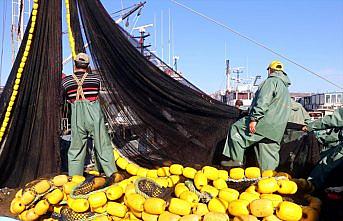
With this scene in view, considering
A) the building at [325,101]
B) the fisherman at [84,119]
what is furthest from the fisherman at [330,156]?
the building at [325,101]

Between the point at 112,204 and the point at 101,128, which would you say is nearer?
the point at 112,204

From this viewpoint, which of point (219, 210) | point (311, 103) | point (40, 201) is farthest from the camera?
point (311, 103)

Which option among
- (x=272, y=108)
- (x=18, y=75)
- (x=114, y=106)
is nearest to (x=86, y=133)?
(x=114, y=106)

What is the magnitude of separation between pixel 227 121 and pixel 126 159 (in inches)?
55.2

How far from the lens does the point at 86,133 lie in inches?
169

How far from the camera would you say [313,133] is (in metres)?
4.50

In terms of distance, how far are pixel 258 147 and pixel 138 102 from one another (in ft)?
5.07

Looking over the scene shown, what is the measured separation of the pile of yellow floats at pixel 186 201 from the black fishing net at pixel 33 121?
0.72 m

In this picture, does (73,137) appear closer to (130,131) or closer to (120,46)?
(130,131)

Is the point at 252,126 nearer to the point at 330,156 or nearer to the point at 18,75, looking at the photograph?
the point at 330,156

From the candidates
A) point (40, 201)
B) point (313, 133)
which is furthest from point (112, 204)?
point (313, 133)

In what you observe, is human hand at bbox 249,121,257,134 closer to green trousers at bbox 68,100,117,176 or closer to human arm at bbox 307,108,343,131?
human arm at bbox 307,108,343,131

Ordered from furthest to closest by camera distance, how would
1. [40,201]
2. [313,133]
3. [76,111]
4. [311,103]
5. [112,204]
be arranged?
[311,103]
[313,133]
[76,111]
[40,201]
[112,204]

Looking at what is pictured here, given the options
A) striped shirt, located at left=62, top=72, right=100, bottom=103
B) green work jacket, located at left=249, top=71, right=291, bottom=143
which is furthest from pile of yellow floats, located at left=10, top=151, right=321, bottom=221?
striped shirt, located at left=62, top=72, right=100, bottom=103
